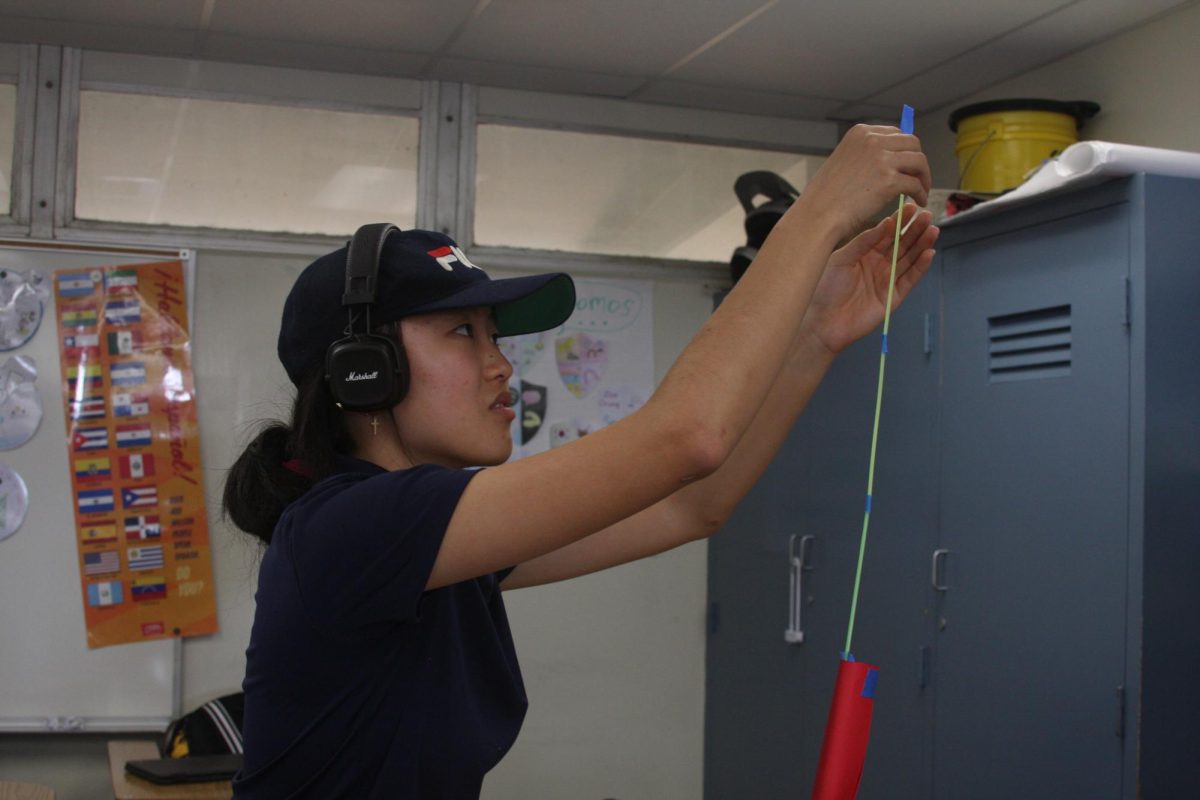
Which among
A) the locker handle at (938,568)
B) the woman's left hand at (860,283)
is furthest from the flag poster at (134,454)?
the woman's left hand at (860,283)

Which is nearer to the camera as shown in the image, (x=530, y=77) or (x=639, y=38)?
(x=639, y=38)

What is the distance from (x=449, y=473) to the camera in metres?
1.03

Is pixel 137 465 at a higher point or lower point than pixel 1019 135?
lower

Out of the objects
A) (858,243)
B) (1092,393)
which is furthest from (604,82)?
(858,243)

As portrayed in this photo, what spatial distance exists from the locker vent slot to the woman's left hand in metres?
1.34

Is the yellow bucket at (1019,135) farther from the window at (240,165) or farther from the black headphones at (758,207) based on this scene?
the window at (240,165)

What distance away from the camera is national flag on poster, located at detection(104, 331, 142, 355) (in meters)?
3.56

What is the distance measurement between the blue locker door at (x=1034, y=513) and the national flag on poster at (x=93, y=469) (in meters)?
2.31

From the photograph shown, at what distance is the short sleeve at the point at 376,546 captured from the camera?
3.30 feet

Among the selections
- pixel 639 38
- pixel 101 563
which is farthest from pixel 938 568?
pixel 101 563

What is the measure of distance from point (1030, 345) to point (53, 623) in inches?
106

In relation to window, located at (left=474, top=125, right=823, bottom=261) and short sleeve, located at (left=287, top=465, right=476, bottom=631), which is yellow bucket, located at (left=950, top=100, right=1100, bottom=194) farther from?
short sleeve, located at (left=287, top=465, right=476, bottom=631)

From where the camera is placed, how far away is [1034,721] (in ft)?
8.29

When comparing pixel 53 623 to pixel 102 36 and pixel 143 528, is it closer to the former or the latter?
pixel 143 528
